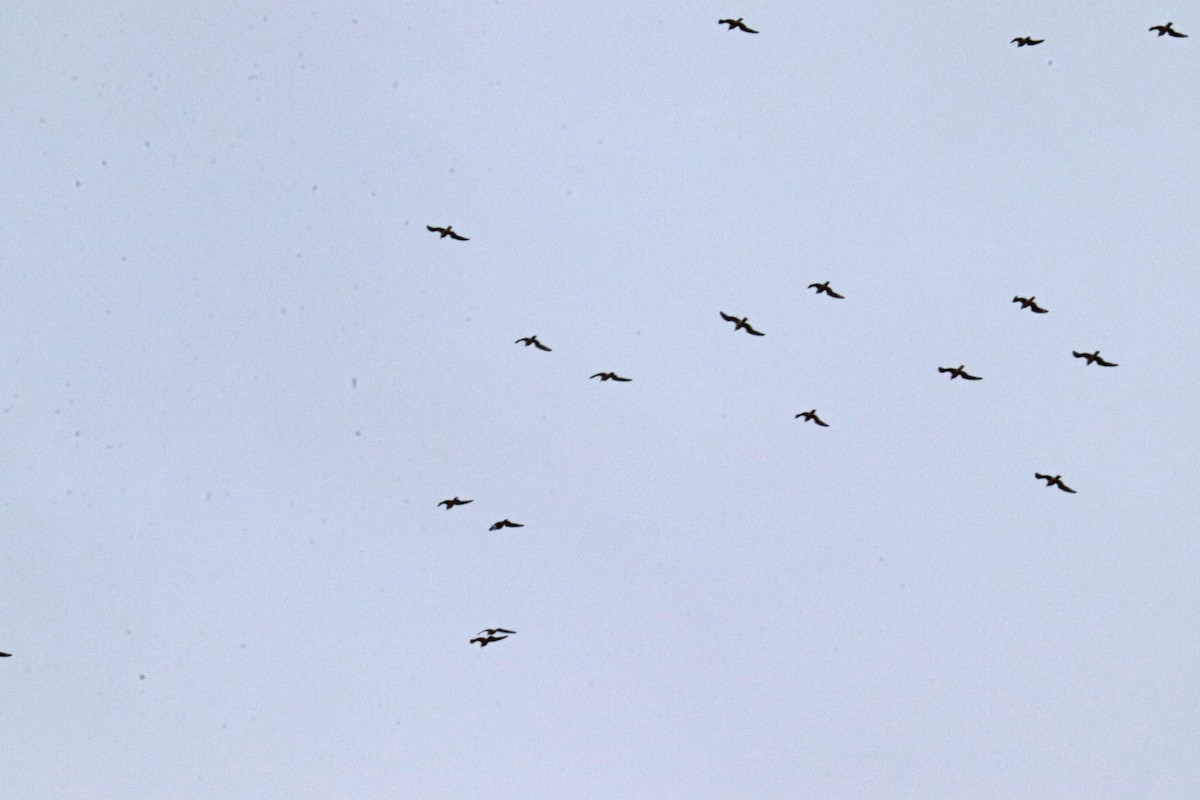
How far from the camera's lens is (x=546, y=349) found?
455ft

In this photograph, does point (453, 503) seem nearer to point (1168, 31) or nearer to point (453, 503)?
point (453, 503)

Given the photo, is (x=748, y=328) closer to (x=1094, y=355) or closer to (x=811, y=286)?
(x=811, y=286)

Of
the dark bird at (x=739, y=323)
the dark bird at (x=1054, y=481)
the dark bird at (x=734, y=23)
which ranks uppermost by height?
the dark bird at (x=734, y=23)

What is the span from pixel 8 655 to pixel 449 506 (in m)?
29.9

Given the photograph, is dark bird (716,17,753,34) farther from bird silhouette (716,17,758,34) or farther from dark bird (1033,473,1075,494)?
dark bird (1033,473,1075,494)

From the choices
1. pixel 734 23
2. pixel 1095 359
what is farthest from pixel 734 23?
pixel 1095 359

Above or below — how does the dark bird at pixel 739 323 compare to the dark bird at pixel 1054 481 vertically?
above

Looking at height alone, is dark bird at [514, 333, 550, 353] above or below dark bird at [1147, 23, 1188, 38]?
below

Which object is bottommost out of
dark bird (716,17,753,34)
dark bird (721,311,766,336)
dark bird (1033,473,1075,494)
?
dark bird (1033,473,1075,494)

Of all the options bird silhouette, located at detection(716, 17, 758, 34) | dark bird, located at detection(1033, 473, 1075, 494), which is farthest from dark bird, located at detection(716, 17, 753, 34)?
dark bird, located at detection(1033, 473, 1075, 494)

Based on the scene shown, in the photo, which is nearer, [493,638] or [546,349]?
[493,638]

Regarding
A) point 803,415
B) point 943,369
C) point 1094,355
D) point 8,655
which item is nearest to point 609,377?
point 803,415

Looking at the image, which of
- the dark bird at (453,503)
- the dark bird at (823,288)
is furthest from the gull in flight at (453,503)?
the dark bird at (823,288)

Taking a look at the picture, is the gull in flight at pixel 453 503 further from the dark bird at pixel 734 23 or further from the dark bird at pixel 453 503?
the dark bird at pixel 734 23
